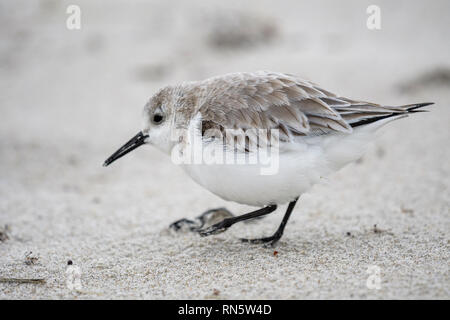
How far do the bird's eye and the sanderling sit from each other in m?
0.34

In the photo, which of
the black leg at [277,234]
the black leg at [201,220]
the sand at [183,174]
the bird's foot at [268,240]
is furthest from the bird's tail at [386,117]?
the black leg at [201,220]

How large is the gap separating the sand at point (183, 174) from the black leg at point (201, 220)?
0.38 ft

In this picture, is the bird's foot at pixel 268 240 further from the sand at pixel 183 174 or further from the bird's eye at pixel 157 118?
the bird's eye at pixel 157 118

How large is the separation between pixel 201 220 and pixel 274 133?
124 cm

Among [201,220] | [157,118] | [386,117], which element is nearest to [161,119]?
[157,118]

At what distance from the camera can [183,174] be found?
5.50 meters

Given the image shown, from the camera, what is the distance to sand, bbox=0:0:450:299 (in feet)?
9.82

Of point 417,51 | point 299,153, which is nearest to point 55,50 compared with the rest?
point 417,51

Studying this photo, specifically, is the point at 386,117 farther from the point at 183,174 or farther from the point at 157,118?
the point at 183,174

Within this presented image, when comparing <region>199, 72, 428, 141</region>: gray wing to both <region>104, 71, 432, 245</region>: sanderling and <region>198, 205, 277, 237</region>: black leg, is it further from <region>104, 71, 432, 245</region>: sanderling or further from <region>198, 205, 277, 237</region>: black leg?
<region>198, 205, 277, 237</region>: black leg

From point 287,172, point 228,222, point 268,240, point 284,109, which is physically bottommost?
point 268,240

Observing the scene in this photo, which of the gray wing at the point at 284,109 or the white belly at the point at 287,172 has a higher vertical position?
the gray wing at the point at 284,109

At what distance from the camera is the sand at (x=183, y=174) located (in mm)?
2994
